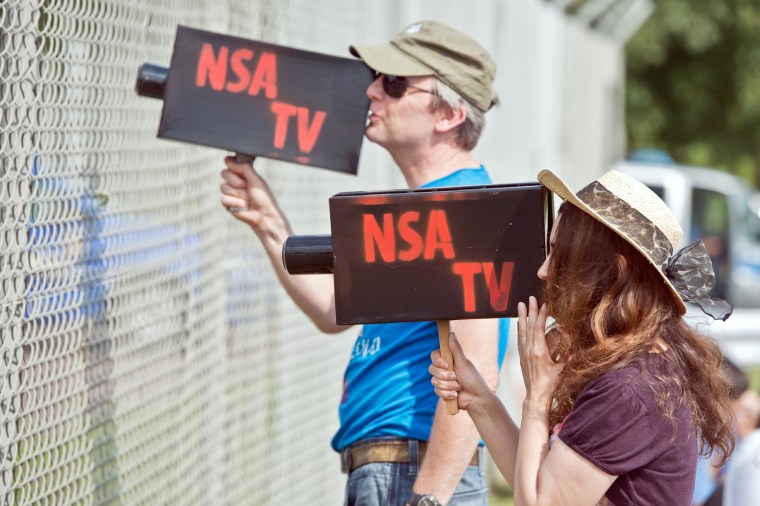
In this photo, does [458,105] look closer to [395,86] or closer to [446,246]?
[395,86]

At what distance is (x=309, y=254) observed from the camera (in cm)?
253

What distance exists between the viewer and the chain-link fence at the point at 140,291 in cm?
258

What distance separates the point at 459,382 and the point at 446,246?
301 millimetres

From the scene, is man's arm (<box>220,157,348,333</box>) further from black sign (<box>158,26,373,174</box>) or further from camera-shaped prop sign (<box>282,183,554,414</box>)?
camera-shaped prop sign (<box>282,183,554,414</box>)

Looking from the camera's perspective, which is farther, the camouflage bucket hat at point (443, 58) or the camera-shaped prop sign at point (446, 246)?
the camouflage bucket hat at point (443, 58)

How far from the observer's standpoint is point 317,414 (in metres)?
5.25

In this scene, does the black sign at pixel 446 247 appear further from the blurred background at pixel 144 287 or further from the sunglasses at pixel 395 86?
the sunglasses at pixel 395 86

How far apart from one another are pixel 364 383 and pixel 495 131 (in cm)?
496

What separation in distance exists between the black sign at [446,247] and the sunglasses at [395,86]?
0.84 m

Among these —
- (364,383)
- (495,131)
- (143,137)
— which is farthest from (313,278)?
(495,131)

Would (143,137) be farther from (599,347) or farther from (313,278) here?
(599,347)

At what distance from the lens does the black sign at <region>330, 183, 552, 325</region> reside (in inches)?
94.0

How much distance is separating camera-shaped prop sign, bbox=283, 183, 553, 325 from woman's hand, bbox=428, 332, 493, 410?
0.13 meters

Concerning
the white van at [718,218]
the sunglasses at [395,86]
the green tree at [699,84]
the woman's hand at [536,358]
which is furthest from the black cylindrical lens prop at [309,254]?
the green tree at [699,84]
